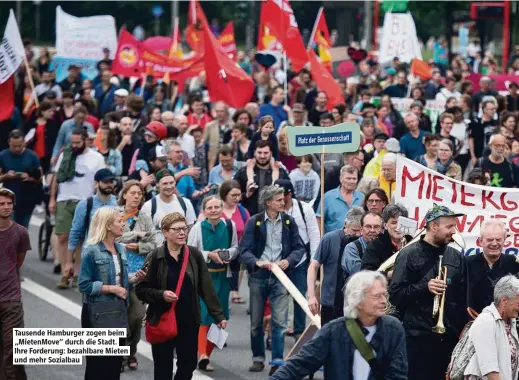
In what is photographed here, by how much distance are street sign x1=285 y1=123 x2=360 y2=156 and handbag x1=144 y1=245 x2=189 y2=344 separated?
79.7 inches

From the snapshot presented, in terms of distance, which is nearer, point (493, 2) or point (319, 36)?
point (319, 36)

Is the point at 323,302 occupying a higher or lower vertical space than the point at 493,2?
lower

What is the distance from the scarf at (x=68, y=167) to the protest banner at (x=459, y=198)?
5198 mm

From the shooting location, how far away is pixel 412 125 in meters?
18.4

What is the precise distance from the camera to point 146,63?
2473cm

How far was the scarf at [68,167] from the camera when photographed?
52.4 feet

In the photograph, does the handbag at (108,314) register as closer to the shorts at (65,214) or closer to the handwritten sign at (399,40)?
the shorts at (65,214)

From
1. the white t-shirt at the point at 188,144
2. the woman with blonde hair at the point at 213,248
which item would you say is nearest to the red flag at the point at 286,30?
the white t-shirt at the point at 188,144

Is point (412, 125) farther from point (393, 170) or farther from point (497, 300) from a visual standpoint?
point (497, 300)

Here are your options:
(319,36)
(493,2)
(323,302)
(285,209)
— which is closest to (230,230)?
(285,209)

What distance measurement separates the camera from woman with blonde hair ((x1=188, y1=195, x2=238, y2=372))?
12.7 metres

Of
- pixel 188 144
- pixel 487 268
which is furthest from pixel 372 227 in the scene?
pixel 188 144

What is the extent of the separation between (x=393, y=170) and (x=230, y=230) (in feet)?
7.13

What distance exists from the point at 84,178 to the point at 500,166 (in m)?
4.71
